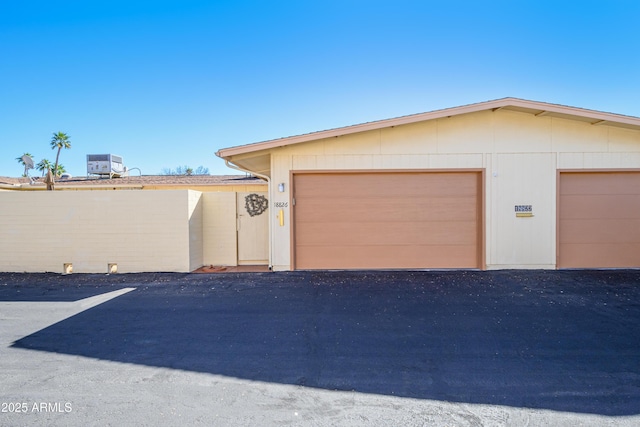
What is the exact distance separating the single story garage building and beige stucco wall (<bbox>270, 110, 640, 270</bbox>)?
23 millimetres

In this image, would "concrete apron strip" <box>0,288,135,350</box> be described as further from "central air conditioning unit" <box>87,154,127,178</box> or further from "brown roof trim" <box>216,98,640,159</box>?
"central air conditioning unit" <box>87,154,127,178</box>

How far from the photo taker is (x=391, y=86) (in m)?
10.4

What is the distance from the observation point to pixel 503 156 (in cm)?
771

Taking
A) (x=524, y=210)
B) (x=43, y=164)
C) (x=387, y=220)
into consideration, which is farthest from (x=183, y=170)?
(x=524, y=210)

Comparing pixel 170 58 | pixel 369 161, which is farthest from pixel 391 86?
pixel 170 58

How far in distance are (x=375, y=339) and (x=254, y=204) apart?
5456 mm

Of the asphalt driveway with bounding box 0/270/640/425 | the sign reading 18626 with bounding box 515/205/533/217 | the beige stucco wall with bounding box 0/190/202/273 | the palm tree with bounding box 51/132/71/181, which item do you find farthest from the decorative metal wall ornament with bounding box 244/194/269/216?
the palm tree with bounding box 51/132/71/181

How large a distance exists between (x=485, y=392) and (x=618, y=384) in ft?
3.81

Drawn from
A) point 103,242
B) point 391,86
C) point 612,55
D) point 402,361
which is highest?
point 612,55

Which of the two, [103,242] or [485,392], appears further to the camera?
[103,242]

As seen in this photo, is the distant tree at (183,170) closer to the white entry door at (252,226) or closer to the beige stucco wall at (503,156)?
the white entry door at (252,226)

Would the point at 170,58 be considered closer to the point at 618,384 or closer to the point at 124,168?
the point at 124,168

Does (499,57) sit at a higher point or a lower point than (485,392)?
higher

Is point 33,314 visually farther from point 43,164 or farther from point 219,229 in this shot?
point 43,164
